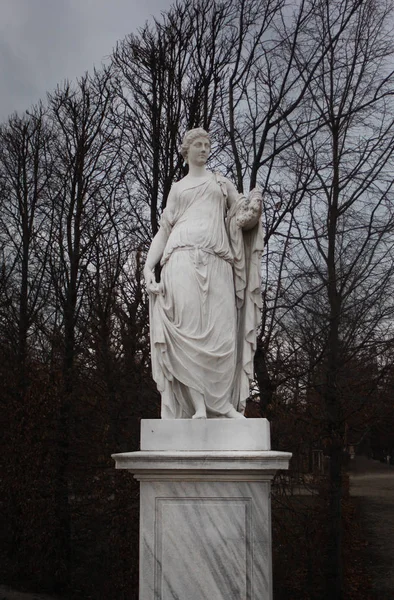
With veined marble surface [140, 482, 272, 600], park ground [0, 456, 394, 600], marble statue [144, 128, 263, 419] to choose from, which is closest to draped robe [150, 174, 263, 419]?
marble statue [144, 128, 263, 419]

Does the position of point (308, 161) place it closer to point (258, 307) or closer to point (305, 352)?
point (305, 352)

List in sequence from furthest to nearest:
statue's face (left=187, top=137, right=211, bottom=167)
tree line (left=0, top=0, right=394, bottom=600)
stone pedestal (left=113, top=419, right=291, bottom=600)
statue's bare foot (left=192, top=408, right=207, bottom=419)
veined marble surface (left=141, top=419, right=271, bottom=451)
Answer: tree line (left=0, top=0, right=394, bottom=600), statue's face (left=187, top=137, right=211, bottom=167), statue's bare foot (left=192, top=408, right=207, bottom=419), veined marble surface (left=141, top=419, right=271, bottom=451), stone pedestal (left=113, top=419, right=291, bottom=600)

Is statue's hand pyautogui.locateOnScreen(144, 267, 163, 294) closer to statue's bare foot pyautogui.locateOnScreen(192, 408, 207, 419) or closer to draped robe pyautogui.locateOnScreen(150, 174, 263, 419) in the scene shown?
draped robe pyautogui.locateOnScreen(150, 174, 263, 419)

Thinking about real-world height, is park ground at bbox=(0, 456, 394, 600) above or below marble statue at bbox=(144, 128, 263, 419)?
below

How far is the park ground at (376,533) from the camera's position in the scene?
1255 cm

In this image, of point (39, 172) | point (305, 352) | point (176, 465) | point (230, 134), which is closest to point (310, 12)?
point (230, 134)

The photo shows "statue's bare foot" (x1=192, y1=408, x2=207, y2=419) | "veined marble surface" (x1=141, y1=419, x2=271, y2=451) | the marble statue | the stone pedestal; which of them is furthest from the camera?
the marble statue

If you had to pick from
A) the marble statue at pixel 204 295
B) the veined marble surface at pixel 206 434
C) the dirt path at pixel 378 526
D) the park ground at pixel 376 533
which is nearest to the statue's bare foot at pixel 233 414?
the marble statue at pixel 204 295

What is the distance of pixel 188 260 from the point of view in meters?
5.50

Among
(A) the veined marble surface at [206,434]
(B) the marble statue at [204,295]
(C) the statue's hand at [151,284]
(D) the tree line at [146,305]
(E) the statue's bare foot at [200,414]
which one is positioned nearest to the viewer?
(A) the veined marble surface at [206,434]

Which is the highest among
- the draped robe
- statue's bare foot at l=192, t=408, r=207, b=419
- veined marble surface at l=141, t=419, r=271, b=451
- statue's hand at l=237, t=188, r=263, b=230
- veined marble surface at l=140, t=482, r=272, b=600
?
statue's hand at l=237, t=188, r=263, b=230

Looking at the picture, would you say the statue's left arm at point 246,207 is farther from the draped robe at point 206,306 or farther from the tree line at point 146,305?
the tree line at point 146,305

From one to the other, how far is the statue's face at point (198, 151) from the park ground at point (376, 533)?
26.1 ft

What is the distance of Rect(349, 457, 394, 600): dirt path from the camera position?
13.5 m
